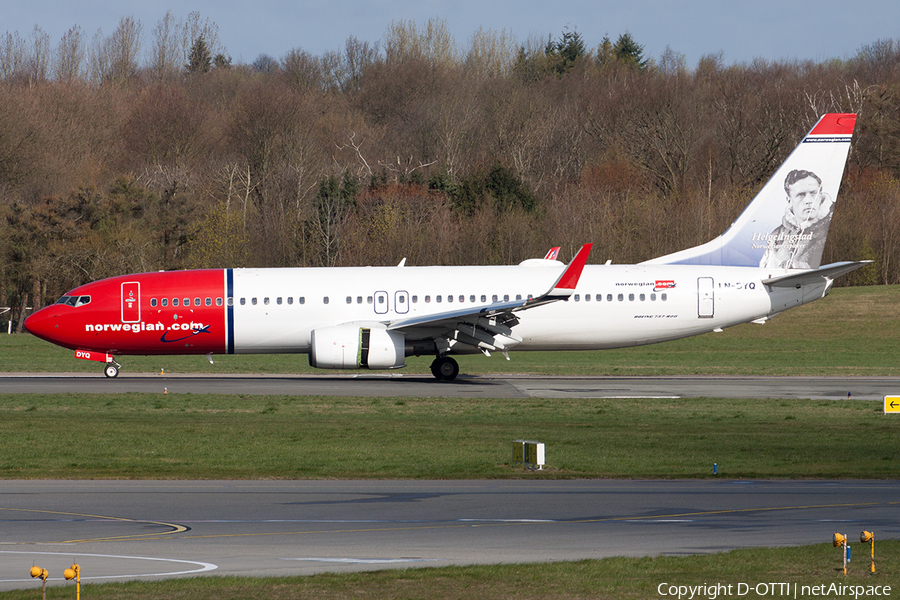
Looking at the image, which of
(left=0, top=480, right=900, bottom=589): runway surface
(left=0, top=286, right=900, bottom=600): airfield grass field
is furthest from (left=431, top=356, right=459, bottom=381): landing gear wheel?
(left=0, top=480, right=900, bottom=589): runway surface

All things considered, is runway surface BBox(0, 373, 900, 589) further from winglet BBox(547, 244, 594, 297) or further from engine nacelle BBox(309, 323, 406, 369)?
engine nacelle BBox(309, 323, 406, 369)

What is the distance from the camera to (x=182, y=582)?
32.4ft

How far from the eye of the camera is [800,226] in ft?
116

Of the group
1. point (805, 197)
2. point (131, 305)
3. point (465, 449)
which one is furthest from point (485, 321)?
point (805, 197)

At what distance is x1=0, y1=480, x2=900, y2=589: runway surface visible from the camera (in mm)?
11047

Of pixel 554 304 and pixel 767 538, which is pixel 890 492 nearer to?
pixel 767 538

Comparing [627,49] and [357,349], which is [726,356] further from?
[627,49]

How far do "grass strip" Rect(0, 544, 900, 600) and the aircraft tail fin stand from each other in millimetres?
25266

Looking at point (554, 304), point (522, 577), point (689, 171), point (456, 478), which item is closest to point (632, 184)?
point (689, 171)

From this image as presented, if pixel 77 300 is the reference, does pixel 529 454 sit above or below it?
below

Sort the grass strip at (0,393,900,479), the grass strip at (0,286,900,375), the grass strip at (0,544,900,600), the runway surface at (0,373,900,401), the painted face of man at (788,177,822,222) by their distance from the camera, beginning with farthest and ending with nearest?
the grass strip at (0,286,900,375) < the painted face of man at (788,177,822,222) < the runway surface at (0,373,900,401) < the grass strip at (0,393,900,479) < the grass strip at (0,544,900,600)

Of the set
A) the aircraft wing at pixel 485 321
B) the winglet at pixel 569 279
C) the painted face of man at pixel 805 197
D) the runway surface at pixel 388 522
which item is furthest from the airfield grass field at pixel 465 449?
the painted face of man at pixel 805 197

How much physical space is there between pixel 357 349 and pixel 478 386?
4047 millimetres

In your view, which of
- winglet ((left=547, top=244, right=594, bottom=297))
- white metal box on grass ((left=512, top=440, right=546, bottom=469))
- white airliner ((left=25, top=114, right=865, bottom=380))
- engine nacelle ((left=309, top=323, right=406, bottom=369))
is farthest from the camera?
white airliner ((left=25, top=114, right=865, bottom=380))
